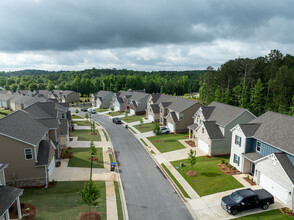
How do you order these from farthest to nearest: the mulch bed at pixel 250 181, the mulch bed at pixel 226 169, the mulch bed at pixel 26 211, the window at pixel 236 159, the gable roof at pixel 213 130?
the gable roof at pixel 213 130 → the window at pixel 236 159 → the mulch bed at pixel 226 169 → the mulch bed at pixel 250 181 → the mulch bed at pixel 26 211

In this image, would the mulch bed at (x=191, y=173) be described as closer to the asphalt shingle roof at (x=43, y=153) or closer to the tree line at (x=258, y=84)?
the asphalt shingle roof at (x=43, y=153)

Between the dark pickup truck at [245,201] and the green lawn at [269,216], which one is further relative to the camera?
the dark pickup truck at [245,201]

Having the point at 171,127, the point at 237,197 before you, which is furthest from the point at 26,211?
the point at 171,127

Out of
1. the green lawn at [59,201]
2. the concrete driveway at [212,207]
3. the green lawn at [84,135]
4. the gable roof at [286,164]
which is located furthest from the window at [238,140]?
the green lawn at [84,135]

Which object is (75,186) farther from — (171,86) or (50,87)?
(50,87)

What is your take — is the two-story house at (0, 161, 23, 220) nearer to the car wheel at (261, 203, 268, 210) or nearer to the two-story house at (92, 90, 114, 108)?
the car wheel at (261, 203, 268, 210)

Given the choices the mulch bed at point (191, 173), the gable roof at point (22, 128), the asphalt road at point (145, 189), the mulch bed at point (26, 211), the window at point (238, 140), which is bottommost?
the asphalt road at point (145, 189)

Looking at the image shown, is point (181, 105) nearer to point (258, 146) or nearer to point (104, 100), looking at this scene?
point (258, 146)

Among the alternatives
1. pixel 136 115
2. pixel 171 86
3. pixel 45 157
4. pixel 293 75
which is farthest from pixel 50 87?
pixel 293 75
